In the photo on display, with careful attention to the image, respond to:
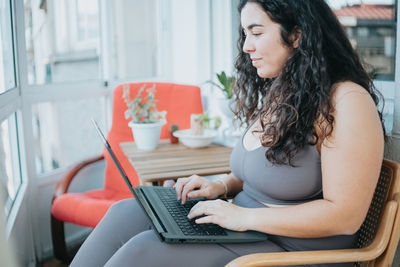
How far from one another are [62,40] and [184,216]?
2.06 m

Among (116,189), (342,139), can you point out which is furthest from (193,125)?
(342,139)

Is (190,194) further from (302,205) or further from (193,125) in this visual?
(193,125)

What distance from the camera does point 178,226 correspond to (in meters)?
1.18

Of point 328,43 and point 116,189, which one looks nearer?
point 328,43

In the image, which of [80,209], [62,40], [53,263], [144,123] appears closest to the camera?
[80,209]

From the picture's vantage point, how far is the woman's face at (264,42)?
4.09 feet

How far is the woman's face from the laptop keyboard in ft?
1.57

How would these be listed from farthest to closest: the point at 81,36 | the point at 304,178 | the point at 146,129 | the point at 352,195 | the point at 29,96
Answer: the point at 81,36 < the point at 29,96 < the point at 146,129 < the point at 304,178 < the point at 352,195

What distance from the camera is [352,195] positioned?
1.06 meters

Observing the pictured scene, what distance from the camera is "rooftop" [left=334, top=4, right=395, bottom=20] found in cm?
167

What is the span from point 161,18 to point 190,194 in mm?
2072

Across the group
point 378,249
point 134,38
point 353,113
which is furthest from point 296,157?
point 134,38

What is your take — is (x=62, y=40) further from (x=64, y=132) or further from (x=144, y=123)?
(x=144, y=123)

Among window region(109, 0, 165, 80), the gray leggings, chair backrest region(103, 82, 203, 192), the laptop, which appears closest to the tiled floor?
chair backrest region(103, 82, 203, 192)
